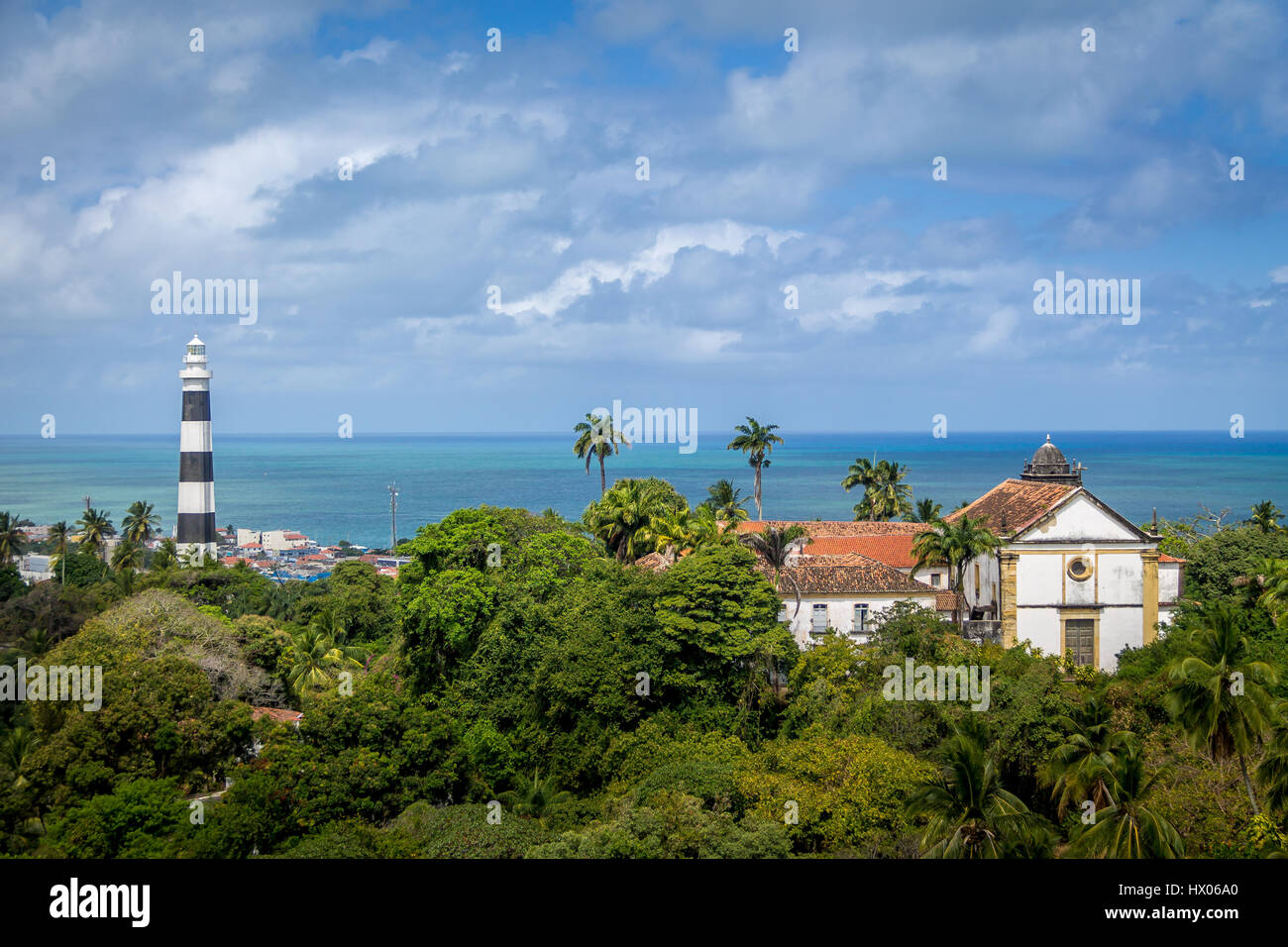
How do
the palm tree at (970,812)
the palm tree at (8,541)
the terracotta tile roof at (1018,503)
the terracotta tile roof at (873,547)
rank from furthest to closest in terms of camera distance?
the palm tree at (8,541) → the terracotta tile roof at (873,547) → the terracotta tile roof at (1018,503) → the palm tree at (970,812)

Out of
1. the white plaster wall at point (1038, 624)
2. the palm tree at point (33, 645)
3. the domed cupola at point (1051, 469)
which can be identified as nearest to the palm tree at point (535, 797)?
the palm tree at point (33, 645)

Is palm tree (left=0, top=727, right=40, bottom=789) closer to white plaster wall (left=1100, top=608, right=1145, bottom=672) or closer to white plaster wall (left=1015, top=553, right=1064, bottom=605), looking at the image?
white plaster wall (left=1015, top=553, right=1064, bottom=605)

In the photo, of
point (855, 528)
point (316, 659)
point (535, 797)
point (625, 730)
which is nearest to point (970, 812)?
point (535, 797)

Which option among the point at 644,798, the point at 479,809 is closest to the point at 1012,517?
the point at 644,798

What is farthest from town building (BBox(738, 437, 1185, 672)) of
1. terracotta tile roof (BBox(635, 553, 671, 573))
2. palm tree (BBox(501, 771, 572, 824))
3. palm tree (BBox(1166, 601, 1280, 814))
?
palm tree (BBox(1166, 601, 1280, 814))

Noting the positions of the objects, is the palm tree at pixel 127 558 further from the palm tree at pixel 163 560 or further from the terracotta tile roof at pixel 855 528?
the terracotta tile roof at pixel 855 528
